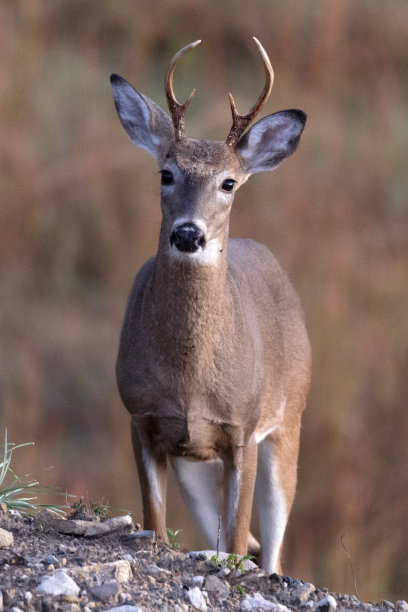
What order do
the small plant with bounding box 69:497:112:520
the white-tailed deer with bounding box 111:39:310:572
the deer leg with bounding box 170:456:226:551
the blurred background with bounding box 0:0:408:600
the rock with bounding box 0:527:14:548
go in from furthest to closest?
the blurred background with bounding box 0:0:408:600 < the deer leg with bounding box 170:456:226:551 < the white-tailed deer with bounding box 111:39:310:572 < the small plant with bounding box 69:497:112:520 < the rock with bounding box 0:527:14:548

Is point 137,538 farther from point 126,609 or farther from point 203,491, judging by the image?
point 203,491

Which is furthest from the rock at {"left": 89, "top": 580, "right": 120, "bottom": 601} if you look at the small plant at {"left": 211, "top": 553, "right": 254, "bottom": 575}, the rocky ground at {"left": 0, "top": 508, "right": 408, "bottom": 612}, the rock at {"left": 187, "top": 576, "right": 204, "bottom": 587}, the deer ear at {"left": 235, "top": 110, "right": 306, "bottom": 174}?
the deer ear at {"left": 235, "top": 110, "right": 306, "bottom": 174}

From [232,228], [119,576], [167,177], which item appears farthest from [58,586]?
[232,228]

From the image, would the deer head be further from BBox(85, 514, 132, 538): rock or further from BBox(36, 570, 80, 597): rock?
BBox(36, 570, 80, 597): rock

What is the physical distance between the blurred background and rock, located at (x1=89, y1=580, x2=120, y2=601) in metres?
5.68

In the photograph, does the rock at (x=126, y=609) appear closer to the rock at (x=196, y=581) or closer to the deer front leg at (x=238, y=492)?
the rock at (x=196, y=581)

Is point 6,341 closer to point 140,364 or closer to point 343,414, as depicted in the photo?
point 343,414

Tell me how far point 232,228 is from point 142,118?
5373 millimetres

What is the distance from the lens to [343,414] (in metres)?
11.4

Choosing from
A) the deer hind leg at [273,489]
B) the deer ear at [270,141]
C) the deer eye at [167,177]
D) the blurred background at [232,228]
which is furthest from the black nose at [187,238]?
the blurred background at [232,228]

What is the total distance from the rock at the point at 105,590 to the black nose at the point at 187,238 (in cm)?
179

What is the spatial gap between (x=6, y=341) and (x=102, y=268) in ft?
3.90

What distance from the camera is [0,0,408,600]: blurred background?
37.1 ft

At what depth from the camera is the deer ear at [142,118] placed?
700 centimetres
